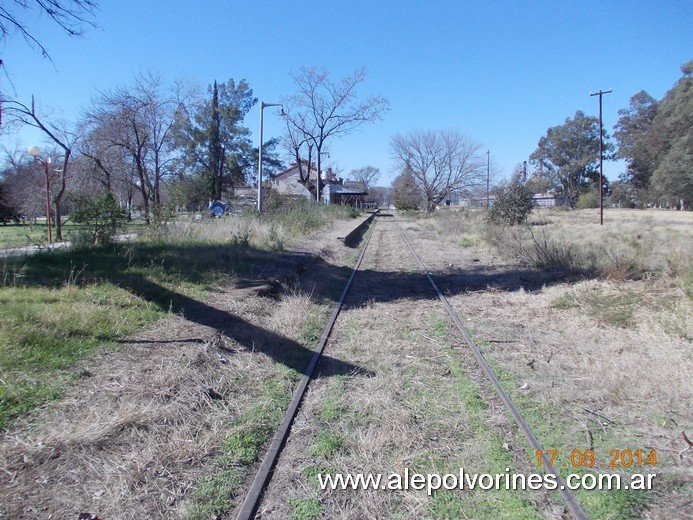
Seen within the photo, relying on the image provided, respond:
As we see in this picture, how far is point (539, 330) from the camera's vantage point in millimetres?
7203

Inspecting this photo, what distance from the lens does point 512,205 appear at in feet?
99.5

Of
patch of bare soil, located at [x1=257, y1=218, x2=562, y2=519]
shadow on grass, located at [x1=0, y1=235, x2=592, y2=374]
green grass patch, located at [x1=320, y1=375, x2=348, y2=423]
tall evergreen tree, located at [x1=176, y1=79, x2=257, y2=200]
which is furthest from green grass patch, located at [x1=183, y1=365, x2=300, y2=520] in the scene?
tall evergreen tree, located at [x1=176, y1=79, x2=257, y2=200]

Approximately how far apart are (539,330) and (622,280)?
10.4ft

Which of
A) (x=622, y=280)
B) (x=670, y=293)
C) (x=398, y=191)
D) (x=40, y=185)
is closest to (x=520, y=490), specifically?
(x=670, y=293)

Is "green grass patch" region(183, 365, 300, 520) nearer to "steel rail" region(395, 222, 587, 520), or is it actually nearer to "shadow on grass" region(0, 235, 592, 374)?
"shadow on grass" region(0, 235, 592, 374)

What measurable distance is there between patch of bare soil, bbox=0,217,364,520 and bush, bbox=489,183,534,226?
25.7 meters

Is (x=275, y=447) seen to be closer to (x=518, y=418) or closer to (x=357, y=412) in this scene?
(x=357, y=412)

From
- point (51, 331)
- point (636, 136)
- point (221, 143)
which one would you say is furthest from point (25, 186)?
point (636, 136)

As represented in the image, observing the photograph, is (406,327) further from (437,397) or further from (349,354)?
(437,397)

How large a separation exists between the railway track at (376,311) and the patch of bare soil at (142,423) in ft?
1.45

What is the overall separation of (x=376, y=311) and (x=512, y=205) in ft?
80.5

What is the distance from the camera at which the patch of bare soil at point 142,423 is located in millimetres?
3025

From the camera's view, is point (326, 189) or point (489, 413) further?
point (326, 189)

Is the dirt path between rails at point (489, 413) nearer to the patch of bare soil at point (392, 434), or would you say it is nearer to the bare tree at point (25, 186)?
the patch of bare soil at point (392, 434)
